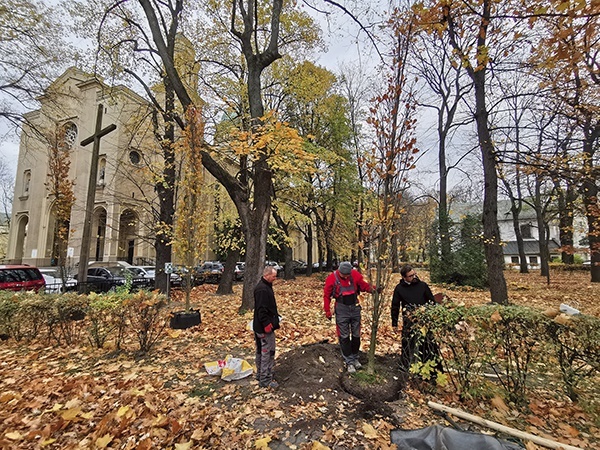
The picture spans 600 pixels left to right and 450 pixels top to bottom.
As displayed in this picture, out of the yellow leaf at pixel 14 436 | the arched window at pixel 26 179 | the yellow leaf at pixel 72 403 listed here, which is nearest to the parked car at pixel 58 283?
the yellow leaf at pixel 72 403

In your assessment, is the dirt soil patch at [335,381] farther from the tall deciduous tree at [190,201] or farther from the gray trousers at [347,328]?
the tall deciduous tree at [190,201]

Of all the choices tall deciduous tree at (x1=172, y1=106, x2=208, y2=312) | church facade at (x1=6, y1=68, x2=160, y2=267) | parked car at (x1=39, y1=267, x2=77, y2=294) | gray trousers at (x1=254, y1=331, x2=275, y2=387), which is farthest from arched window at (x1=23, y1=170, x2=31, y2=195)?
gray trousers at (x1=254, y1=331, x2=275, y2=387)

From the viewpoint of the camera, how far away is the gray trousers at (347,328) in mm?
4535

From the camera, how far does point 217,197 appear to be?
51.4 ft

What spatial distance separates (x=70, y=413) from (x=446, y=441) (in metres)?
3.95

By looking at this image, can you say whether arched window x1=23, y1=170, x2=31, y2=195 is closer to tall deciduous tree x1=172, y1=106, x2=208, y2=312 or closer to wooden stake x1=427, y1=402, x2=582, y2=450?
tall deciduous tree x1=172, y1=106, x2=208, y2=312

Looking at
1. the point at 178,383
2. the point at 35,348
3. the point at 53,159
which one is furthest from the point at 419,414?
the point at 53,159

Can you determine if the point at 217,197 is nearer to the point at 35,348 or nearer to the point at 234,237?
the point at 234,237

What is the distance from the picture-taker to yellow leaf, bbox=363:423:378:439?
290 cm

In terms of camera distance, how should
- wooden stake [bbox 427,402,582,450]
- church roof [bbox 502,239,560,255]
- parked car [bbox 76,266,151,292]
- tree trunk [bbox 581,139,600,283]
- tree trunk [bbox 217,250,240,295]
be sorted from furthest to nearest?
church roof [bbox 502,239,560,255], tree trunk [bbox 217,250,240,295], parked car [bbox 76,266,151,292], tree trunk [bbox 581,139,600,283], wooden stake [bbox 427,402,582,450]

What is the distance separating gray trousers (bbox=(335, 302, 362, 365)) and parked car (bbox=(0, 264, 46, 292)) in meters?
13.1

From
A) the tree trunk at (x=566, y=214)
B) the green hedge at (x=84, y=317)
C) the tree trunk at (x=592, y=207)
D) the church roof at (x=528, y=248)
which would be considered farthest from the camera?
the church roof at (x=528, y=248)

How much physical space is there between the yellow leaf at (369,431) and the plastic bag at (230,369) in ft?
6.74

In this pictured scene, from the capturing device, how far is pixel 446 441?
251cm
